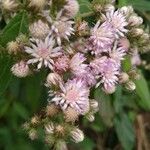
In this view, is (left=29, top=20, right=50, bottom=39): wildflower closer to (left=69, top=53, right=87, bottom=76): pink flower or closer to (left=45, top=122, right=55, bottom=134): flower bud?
(left=69, top=53, right=87, bottom=76): pink flower

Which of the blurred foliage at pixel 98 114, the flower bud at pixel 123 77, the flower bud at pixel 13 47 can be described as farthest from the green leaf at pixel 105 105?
the flower bud at pixel 13 47

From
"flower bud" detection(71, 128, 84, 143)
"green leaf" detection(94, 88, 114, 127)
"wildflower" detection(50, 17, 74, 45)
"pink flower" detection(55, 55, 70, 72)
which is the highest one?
"wildflower" detection(50, 17, 74, 45)

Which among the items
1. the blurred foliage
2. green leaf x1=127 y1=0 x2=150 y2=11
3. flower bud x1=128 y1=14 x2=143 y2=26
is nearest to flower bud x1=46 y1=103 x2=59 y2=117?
flower bud x1=128 y1=14 x2=143 y2=26

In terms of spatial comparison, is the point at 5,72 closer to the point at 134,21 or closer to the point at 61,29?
the point at 61,29

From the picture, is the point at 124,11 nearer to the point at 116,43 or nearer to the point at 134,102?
the point at 116,43

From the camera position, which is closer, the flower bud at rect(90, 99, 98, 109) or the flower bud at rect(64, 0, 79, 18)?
the flower bud at rect(64, 0, 79, 18)

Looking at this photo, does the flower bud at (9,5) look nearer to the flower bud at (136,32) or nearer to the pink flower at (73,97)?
the pink flower at (73,97)

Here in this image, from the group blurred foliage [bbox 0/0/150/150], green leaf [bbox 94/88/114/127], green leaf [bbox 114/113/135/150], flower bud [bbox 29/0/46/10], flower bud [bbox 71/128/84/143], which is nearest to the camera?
flower bud [bbox 29/0/46/10]

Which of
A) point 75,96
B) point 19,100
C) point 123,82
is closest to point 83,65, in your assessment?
point 75,96
